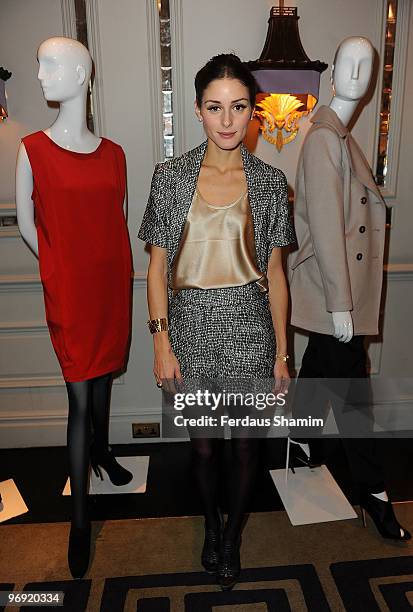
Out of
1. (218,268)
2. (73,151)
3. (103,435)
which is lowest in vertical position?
(103,435)

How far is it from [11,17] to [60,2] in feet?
0.74

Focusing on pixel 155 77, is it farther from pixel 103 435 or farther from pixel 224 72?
pixel 103 435

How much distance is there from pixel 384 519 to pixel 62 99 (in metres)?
2.00

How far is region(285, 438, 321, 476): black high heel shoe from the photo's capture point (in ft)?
8.20

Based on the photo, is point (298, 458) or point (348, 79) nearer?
point (348, 79)

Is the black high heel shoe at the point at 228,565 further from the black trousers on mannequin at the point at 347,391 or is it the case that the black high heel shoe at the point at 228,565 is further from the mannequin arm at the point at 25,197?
the mannequin arm at the point at 25,197

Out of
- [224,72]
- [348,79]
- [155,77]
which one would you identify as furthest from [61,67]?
[348,79]

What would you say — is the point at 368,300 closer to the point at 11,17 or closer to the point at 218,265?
the point at 218,265

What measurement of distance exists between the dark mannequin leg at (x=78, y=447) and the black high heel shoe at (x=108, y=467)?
0.39m

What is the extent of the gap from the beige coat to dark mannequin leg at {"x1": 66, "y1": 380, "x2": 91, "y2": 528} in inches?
35.4

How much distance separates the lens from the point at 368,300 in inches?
78.2

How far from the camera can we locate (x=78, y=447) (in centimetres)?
196

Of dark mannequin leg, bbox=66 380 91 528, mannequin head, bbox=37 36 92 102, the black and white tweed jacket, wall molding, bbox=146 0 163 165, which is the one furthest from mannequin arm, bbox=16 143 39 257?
wall molding, bbox=146 0 163 165

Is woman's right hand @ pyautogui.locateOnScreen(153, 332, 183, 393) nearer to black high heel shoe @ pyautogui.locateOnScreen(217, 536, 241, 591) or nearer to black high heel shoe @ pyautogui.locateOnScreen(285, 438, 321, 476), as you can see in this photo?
black high heel shoe @ pyautogui.locateOnScreen(217, 536, 241, 591)
